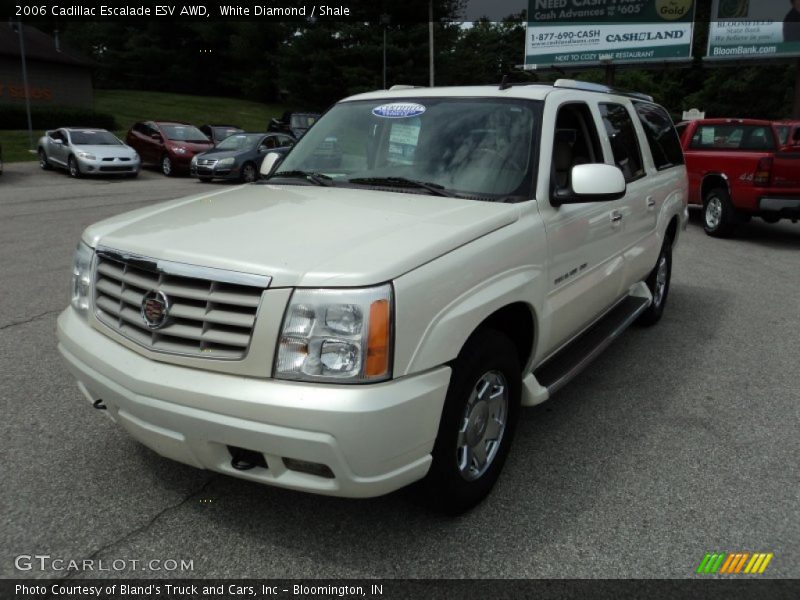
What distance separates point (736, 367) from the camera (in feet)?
16.2

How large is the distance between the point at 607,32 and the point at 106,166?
22.8 m

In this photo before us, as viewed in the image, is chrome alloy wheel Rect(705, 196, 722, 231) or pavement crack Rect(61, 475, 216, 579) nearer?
pavement crack Rect(61, 475, 216, 579)

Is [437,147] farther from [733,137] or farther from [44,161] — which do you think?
[44,161]

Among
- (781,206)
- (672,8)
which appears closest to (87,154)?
(781,206)

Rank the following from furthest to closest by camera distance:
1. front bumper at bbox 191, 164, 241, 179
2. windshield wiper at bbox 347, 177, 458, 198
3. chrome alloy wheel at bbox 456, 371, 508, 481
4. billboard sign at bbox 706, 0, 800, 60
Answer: billboard sign at bbox 706, 0, 800, 60
front bumper at bbox 191, 164, 241, 179
windshield wiper at bbox 347, 177, 458, 198
chrome alloy wheel at bbox 456, 371, 508, 481

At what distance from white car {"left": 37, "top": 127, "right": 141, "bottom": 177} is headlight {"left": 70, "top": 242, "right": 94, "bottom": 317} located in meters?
17.0

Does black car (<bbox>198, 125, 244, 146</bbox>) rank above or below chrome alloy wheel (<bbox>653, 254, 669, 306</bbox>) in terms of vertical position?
above

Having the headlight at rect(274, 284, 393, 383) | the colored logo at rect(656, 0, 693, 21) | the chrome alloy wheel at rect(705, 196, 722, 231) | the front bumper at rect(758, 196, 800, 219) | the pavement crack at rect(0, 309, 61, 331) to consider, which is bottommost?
the pavement crack at rect(0, 309, 61, 331)

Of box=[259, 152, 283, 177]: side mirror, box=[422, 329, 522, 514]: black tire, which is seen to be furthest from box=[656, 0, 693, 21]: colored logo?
box=[422, 329, 522, 514]: black tire

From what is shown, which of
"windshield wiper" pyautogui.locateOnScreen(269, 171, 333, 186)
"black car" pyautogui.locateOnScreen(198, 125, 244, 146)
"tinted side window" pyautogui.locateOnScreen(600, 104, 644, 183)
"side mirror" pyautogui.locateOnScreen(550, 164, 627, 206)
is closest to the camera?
"side mirror" pyautogui.locateOnScreen(550, 164, 627, 206)

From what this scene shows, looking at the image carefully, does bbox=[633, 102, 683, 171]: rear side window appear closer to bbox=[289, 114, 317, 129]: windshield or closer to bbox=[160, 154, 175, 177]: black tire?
bbox=[160, 154, 175, 177]: black tire

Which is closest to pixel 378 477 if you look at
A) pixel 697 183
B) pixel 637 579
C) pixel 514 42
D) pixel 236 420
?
pixel 236 420

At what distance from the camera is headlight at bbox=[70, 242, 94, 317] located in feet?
9.86

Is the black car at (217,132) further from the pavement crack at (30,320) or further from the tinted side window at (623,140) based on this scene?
the tinted side window at (623,140)
